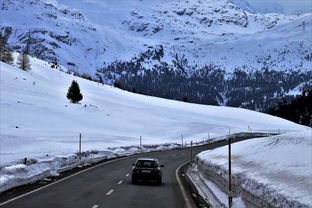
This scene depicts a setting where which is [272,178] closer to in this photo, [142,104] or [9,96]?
[9,96]

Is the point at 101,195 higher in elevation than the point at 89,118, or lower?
lower

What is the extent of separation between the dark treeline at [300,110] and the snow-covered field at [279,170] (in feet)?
370

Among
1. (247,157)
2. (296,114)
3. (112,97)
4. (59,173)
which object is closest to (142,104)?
(112,97)

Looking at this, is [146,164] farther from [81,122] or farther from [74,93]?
[74,93]

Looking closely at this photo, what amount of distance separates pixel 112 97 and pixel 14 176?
3930 inches

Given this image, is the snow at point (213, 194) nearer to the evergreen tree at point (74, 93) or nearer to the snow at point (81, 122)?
the snow at point (81, 122)

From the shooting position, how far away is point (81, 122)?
80.6 m

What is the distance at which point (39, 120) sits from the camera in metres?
71.9

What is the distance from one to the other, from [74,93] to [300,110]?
77060mm

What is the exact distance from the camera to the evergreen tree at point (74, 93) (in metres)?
93.7

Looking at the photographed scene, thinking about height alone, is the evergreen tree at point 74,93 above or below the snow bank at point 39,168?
above

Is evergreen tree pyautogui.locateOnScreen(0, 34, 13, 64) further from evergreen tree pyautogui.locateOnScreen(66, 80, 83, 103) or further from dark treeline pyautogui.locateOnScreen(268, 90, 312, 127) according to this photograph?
dark treeline pyautogui.locateOnScreen(268, 90, 312, 127)

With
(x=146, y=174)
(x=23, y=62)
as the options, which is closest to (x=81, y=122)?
(x=23, y=62)

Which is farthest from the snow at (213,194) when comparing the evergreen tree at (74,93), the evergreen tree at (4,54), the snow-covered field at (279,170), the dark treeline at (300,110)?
the dark treeline at (300,110)
